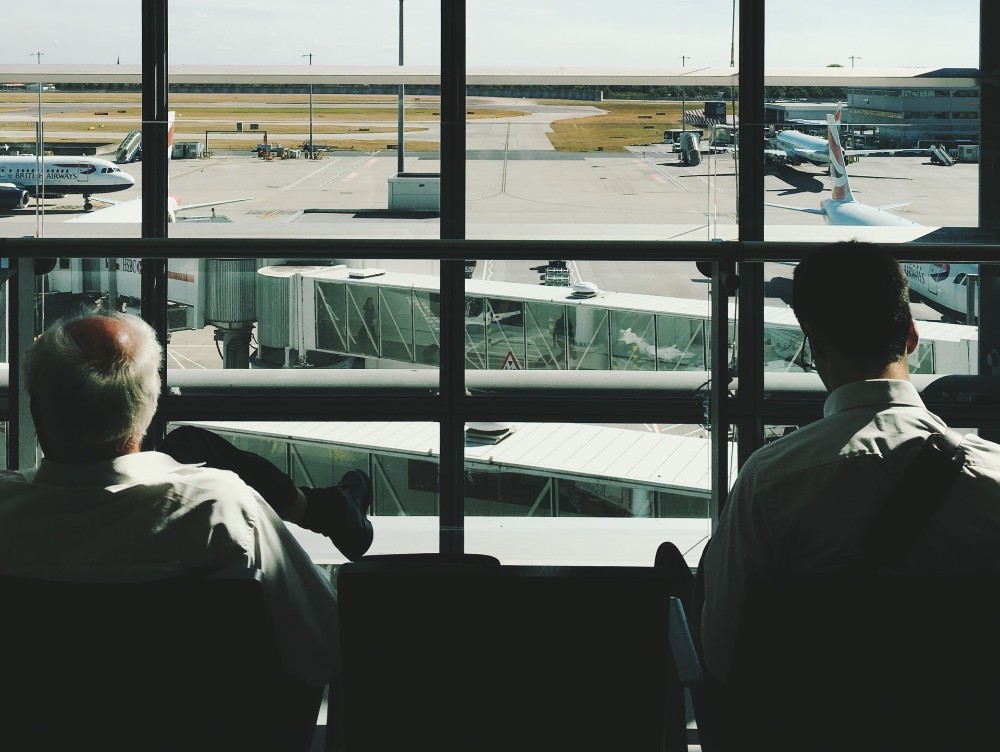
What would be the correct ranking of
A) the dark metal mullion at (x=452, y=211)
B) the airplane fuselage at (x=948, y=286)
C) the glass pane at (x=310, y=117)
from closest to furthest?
the airplane fuselage at (x=948, y=286) → the dark metal mullion at (x=452, y=211) → the glass pane at (x=310, y=117)

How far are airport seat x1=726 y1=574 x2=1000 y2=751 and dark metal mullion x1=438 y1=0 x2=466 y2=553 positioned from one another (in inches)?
105

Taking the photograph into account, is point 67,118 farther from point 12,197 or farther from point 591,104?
point 591,104

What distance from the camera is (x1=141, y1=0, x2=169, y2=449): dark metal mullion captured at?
3.91 meters

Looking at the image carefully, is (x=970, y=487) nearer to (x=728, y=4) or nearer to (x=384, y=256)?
(x=384, y=256)

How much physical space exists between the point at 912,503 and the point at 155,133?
3532 mm

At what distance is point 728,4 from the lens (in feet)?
13.7

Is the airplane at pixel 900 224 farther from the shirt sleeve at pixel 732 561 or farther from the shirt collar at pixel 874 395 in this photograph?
the shirt sleeve at pixel 732 561

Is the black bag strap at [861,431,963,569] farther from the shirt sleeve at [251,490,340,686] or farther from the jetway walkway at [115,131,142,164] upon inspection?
the jetway walkway at [115,131,142,164]

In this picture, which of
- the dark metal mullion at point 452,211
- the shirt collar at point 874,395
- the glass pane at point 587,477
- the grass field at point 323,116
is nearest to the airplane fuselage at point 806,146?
the grass field at point 323,116

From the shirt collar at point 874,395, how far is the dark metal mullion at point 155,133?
3.10m

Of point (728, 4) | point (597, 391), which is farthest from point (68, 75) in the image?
point (728, 4)

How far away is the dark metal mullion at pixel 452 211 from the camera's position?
13.0 ft

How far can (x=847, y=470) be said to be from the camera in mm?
1278

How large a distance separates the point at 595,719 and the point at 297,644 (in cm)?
43
